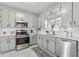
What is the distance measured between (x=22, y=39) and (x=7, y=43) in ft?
3.82

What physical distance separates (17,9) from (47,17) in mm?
2017

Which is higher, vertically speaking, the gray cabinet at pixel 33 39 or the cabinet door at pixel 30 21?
the cabinet door at pixel 30 21

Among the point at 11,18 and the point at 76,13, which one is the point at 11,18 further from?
the point at 76,13

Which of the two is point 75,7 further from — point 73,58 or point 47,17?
point 47,17

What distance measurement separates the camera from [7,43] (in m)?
3.53

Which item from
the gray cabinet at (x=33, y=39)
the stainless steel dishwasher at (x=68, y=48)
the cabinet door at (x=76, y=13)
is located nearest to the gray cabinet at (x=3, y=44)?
the gray cabinet at (x=33, y=39)

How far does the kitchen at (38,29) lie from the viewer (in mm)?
2512

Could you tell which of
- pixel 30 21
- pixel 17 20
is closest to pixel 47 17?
pixel 30 21

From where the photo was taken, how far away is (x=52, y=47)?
3.09m

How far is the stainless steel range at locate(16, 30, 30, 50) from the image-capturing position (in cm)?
436

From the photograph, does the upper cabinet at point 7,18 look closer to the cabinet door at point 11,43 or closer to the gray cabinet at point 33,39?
the cabinet door at point 11,43

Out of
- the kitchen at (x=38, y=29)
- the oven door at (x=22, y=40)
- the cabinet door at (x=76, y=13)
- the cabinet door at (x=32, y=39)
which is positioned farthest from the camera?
the cabinet door at (x=32, y=39)

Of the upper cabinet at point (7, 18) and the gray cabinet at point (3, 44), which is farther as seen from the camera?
the upper cabinet at point (7, 18)

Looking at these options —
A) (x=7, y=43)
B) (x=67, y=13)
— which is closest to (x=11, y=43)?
(x=7, y=43)
